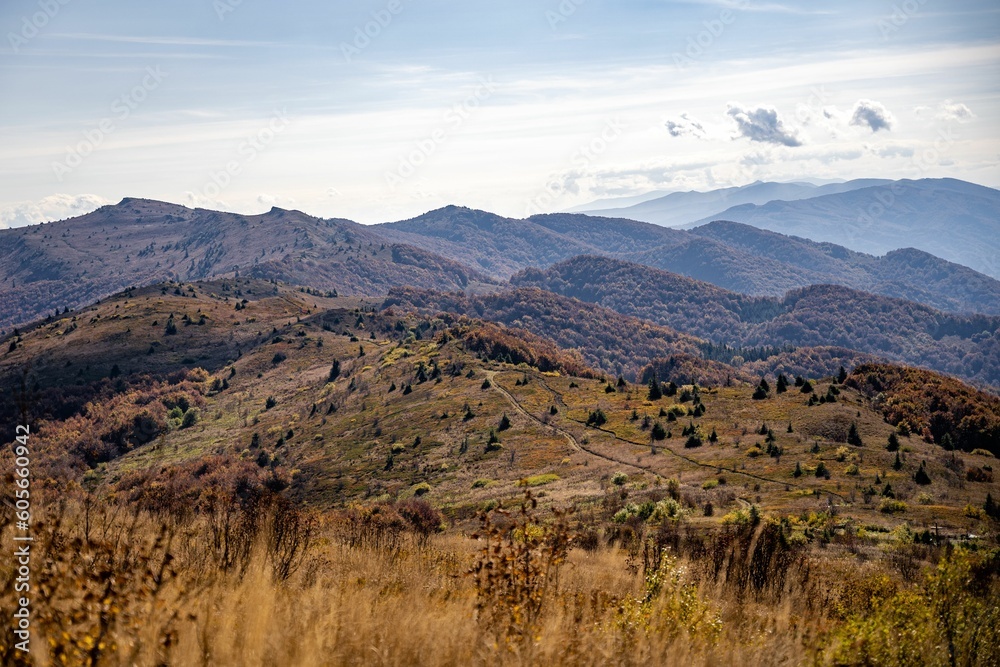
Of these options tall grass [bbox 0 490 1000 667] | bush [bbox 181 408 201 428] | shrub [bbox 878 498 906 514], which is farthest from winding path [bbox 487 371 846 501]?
bush [bbox 181 408 201 428]

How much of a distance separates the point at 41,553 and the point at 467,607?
15.6 ft

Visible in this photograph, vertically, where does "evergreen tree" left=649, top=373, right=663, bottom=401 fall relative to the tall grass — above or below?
below

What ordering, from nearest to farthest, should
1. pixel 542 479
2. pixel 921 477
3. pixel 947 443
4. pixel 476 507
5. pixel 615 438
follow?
1. pixel 921 477
2. pixel 476 507
3. pixel 542 479
4. pixel 947 443
5. pixel 615 438

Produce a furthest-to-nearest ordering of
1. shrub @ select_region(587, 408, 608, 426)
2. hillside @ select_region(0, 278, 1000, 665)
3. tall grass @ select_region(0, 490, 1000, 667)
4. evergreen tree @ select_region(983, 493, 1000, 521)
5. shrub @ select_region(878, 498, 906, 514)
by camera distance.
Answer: shrub @ select_region(587, 408, 608, 426) → shrub @ select_region(878, 498, 906, 514) → evergreen tree @ select_region(983, 493, 1000, 521) → hillside @ select_region(0, 278, 1000, 665) → tall grass @ select_region(0, 490, 1000, 667)

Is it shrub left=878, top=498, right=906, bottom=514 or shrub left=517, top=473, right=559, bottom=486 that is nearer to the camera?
shrub left=878, top=498, right=906, bottom=514

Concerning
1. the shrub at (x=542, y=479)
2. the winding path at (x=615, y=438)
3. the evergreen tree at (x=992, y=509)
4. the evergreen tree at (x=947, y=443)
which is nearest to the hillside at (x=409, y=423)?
the winding path at (x=615, y=438)

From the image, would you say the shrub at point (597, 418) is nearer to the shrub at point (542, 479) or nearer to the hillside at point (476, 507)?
the hillside at point (476, 507)

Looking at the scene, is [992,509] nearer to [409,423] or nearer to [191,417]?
[409,423]

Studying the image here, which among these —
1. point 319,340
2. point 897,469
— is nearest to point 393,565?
point 897,469

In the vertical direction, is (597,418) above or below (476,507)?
above

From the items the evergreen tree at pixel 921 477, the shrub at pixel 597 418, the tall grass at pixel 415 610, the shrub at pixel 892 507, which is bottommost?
the shrub at pixel 597 418

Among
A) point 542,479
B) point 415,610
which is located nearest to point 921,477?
point 542,479

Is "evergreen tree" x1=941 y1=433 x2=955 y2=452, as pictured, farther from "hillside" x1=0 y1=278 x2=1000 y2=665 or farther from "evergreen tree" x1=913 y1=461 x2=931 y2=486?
"evergreen tree" x1=913 y1=461 x2=931 y2=486

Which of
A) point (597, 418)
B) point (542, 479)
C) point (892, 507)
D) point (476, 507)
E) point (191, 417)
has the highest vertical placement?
point (892, 507)
